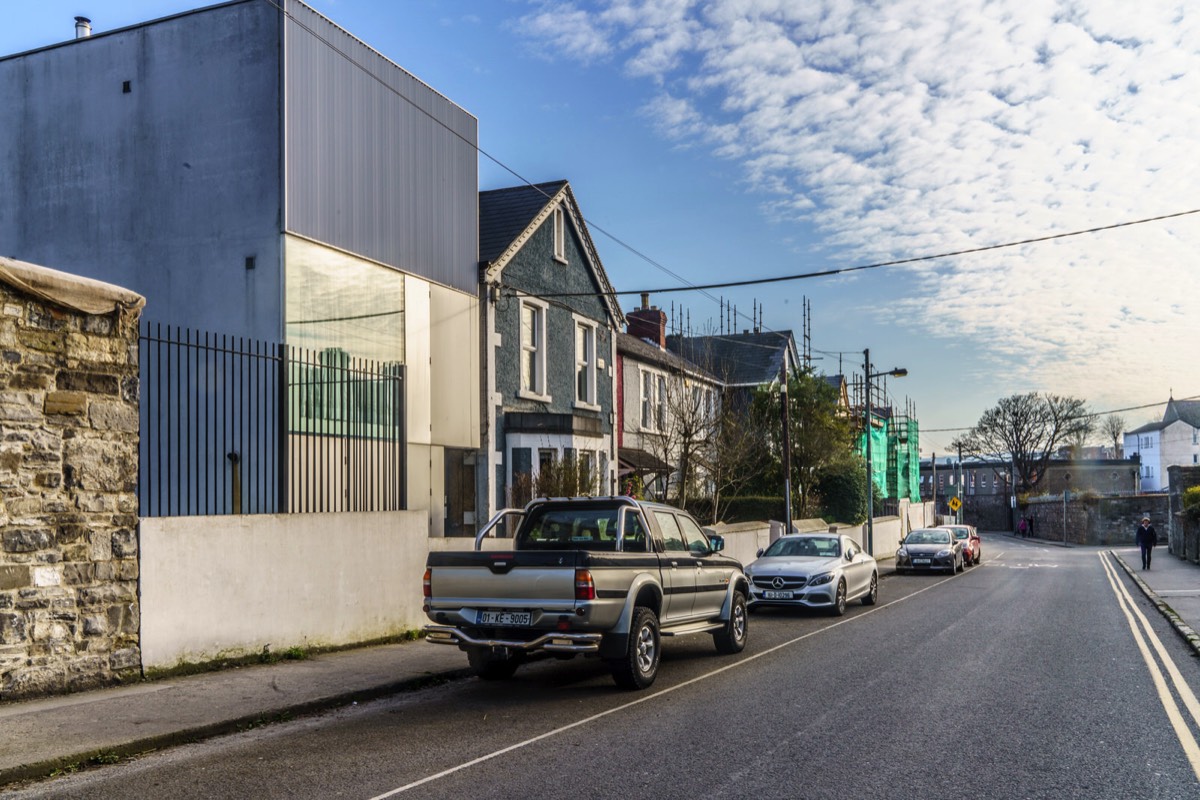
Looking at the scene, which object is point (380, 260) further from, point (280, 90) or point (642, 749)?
point (642, 749)

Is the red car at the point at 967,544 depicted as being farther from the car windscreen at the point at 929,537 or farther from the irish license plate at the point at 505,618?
the irish license plate at the point at 505,618

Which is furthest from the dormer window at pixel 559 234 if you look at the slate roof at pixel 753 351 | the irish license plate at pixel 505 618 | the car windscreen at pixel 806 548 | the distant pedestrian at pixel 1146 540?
the slate roof at pixel 753 351

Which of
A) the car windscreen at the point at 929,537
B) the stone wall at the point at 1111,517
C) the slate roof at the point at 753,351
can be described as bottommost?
the stone wall at the point at 1111,517

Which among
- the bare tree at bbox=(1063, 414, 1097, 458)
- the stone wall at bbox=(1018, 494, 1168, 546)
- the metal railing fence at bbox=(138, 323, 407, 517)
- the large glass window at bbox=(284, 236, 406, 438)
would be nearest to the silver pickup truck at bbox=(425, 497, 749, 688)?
the metal railing fence at bbox=(138, 323, 407, 517)

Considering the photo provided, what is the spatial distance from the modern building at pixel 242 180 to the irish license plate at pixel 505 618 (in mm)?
5579

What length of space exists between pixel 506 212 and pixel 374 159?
6690 millimetres

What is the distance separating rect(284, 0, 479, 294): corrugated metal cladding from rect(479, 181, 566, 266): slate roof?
136 cm

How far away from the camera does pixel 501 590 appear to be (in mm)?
9602

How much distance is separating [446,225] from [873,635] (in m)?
11.7

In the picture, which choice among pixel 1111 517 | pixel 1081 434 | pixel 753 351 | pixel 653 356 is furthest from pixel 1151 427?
pixel 653 356

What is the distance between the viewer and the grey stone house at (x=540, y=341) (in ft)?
72.9

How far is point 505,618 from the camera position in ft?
31.5

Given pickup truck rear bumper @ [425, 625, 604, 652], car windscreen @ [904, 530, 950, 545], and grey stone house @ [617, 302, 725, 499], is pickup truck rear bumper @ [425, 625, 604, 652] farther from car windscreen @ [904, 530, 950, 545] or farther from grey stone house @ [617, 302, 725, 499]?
car windscreen @ [904, 530, 950, 545]

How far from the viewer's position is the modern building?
15.9 meters
